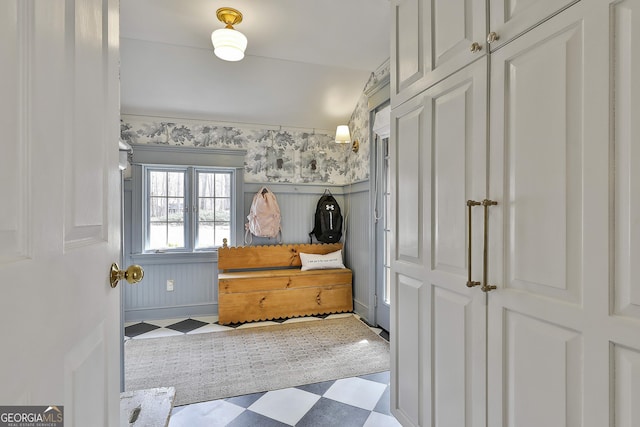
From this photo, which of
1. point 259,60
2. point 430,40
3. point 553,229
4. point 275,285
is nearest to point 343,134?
point 259,60

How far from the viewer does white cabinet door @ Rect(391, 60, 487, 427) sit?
113 cm

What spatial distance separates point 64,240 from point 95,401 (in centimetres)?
38

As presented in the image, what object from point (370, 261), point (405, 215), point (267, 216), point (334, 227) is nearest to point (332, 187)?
point (334, 227)

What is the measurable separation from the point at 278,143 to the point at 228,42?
1.78 metres

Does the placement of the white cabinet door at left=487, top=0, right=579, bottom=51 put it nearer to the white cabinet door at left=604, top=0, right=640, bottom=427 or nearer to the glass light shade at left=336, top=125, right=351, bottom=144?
the white cabinet door at left=604, top=0, right=640, bottom=427

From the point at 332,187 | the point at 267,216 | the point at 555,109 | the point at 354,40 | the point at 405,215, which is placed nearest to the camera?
the point at 555,109

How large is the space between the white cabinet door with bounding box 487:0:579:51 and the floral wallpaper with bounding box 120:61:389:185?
242cm

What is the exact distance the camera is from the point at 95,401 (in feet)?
2.26

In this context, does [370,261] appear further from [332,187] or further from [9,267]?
[9,267]

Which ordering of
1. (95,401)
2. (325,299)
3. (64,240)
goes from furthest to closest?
(325,299)
(95,401)
(64,240)

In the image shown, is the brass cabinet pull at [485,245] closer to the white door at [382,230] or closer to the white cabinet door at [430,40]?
the white cabinet door at [430,40]

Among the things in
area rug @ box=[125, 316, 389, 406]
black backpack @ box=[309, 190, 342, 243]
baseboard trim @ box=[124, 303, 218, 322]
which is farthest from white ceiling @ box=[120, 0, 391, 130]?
area rug @ box=[125, 316, 389, 406]

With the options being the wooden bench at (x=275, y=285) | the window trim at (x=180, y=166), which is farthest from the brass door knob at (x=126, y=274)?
the window trim at (x=180, y=166)

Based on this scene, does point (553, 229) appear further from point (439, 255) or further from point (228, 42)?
point (228, 42)
